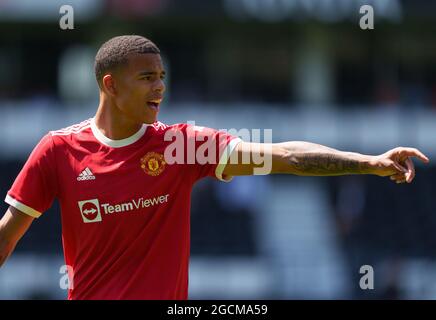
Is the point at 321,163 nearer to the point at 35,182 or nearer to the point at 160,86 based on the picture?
the point at 160,86

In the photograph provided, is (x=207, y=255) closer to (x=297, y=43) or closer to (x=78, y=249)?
(x=297, y=43)

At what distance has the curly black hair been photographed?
5.75 m

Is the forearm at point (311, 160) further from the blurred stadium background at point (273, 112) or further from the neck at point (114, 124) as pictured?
the blurred stadium background at point (273, 112)

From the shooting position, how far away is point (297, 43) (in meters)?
22.9

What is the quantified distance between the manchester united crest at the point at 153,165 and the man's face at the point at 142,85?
0.20 metres

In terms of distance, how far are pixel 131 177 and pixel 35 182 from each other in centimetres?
51

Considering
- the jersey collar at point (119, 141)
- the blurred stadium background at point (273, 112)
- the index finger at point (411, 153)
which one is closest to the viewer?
the index finger at point (411, 153)

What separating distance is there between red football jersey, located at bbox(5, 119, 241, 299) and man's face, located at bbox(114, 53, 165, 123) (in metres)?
0.14

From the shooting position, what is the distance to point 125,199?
5695 millimetres

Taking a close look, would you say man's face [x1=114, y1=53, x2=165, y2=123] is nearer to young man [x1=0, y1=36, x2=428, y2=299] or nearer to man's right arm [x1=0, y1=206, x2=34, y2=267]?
young man [x1=0, y1=36, x2=428, y2=299]

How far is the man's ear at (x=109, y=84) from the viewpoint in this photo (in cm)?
585

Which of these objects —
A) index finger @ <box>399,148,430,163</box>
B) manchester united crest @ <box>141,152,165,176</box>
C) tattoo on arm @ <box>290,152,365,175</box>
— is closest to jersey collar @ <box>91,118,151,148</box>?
manchester united crest @ <box>141,152,165,176</box>

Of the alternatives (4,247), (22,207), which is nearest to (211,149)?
(22,207)

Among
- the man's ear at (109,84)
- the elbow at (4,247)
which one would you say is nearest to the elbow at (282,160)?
the man's ear at (109,84)
